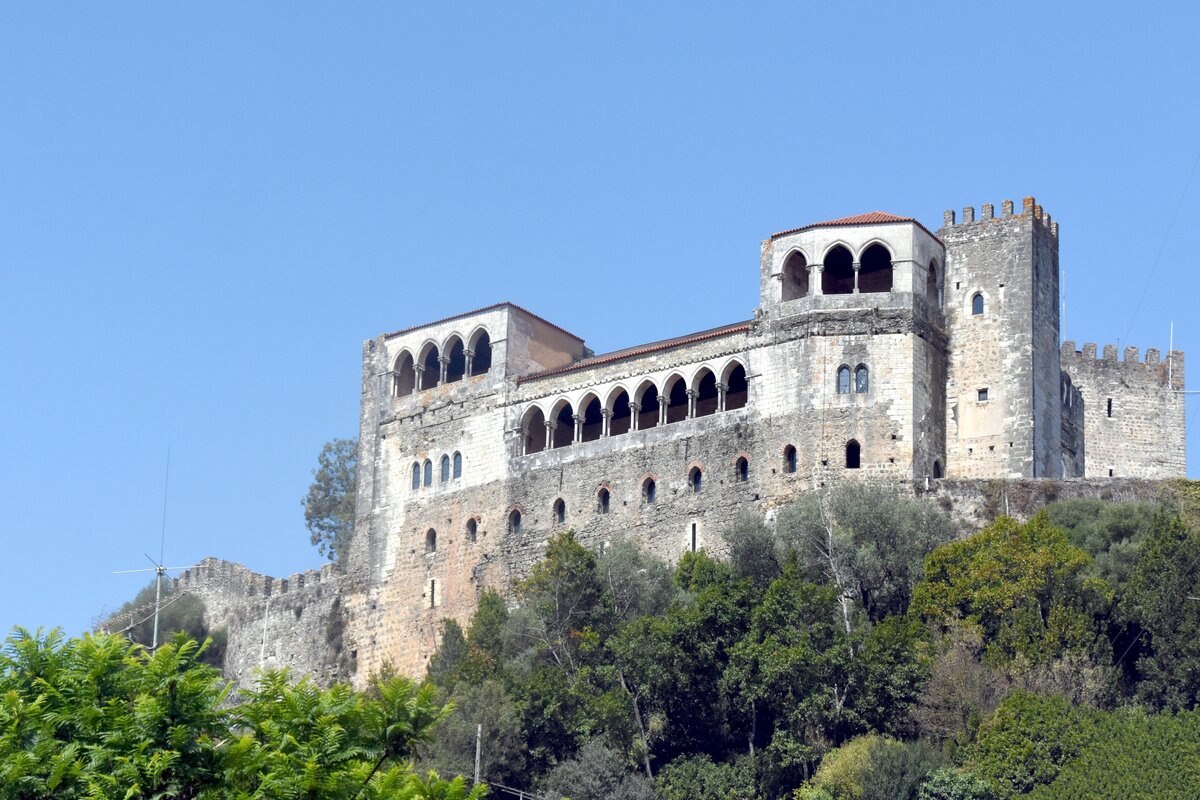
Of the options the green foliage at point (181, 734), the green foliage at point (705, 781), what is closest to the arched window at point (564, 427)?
the green foliage at point (705, 781)

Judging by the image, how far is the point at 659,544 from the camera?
202 feet

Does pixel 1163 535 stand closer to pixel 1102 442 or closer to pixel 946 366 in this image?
pixel 946 366

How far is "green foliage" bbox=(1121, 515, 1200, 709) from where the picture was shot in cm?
5053

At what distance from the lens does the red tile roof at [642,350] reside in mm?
62719

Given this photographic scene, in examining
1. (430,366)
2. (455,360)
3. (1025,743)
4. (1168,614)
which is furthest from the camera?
(430,366)

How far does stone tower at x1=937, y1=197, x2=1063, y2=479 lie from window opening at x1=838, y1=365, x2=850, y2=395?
334cm

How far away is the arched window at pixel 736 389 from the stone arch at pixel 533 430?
5902 millimetres

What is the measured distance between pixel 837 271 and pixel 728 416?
18.0 ft

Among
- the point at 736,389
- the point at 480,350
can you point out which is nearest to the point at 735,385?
the point at 736,389

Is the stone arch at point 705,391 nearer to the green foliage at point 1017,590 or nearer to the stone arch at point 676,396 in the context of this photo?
the stone arch at point 676,396

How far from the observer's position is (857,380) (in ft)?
197

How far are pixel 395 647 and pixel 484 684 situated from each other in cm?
1297

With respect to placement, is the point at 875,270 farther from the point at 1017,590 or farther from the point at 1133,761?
the point at 1133,761

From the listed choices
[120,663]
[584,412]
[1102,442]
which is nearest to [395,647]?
[584,412]
